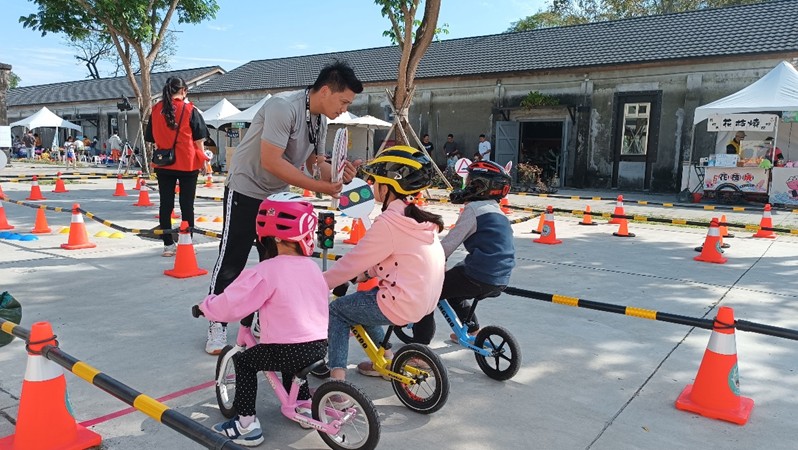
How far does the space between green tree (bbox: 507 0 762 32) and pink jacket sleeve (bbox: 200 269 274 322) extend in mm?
36295

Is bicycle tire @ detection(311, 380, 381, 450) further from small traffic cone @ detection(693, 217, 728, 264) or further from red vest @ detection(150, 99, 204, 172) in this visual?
small traffic cone @ detection(693, 217, 728, 264)

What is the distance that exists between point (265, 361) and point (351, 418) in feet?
1.59

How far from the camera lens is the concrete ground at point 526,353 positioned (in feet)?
9.66

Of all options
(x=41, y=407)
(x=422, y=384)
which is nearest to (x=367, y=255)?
(x=422, y=384)

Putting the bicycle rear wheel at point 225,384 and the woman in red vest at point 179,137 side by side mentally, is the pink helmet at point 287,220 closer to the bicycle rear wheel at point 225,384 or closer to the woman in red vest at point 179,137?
the bicycle rear wheel at point 225,384

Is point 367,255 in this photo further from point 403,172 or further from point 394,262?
point 403,172

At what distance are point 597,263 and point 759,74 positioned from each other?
13676 mm

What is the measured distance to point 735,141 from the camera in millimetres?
16594

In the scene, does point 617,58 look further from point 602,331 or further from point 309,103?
point 309,103

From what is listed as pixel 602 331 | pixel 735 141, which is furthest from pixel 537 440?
pixel 735 141

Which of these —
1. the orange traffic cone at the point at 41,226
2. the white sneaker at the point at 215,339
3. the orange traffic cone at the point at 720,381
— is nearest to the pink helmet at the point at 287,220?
the white sneaker at the point at 215,339

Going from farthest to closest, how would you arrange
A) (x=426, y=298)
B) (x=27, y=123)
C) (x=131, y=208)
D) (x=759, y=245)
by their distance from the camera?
(x=27, y=123)
(x=131, y=208)
(x=759, y=245)
(x=426, y=298)

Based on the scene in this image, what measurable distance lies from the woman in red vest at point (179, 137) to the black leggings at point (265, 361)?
3.92 metres

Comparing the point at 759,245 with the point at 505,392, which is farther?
the point at 759,245
